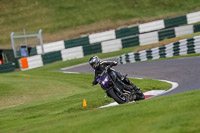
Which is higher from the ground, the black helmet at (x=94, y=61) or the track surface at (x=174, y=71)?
the black helmet at (x=94, y=61)

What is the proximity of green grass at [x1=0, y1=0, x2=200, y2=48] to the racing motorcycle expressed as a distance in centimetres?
2662

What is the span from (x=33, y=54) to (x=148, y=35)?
8430 mm

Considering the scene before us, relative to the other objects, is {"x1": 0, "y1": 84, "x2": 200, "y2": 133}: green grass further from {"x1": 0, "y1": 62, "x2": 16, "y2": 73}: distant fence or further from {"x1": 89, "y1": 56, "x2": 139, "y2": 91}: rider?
{"x1": 0, "y1": 62, "x2": 16, "y2": 73}: distant fence

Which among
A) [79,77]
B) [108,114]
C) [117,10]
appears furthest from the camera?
[117,10]

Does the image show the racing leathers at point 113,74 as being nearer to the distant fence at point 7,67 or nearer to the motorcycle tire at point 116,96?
the motorcycle tire at point 116,96

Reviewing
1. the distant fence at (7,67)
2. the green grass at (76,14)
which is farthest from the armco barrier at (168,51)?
the green grass at (76,14)

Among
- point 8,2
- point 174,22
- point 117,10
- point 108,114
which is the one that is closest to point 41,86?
point 108,114

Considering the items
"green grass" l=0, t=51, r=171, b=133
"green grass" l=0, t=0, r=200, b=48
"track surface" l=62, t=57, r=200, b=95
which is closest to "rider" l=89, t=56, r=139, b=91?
"green grass" l=0, t=51, r=171, b=133

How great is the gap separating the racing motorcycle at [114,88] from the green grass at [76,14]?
26.6 metres

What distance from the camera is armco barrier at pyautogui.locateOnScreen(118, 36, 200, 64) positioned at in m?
21.2

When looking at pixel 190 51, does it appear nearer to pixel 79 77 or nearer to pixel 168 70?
pixel 168 70

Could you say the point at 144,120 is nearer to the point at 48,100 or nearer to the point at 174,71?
the point at 48,100

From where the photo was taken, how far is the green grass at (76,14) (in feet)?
Answer: 127

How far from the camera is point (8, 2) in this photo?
43.2m
